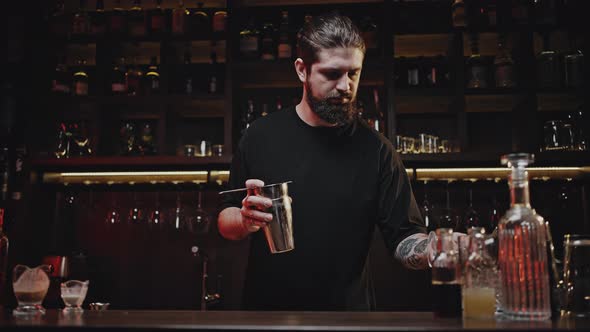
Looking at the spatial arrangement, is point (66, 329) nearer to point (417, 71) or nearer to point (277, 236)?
point (277, 236)

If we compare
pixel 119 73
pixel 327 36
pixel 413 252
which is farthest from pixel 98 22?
pixel 413 252

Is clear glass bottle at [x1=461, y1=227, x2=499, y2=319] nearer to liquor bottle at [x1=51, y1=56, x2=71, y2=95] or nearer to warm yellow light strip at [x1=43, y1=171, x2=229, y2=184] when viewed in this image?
warm yellow light strip at [x1=43, y1=171, x2=229, y2=184]

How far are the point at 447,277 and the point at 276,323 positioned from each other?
39cm

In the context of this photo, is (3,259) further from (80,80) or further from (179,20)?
(179,20)

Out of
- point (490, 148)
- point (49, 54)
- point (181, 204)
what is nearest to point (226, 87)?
point (181, 204)

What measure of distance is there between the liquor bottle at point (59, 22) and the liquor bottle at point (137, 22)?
0.39 metres

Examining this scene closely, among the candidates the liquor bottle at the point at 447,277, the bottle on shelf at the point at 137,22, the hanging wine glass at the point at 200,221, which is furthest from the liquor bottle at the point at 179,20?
the liquor bottle at the point at 447,277

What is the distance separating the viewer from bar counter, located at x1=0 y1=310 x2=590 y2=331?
100cm

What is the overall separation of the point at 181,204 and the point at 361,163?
75.0 inches

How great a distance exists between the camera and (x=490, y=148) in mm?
3564

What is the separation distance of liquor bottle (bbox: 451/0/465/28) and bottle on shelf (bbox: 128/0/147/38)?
5.92 feet

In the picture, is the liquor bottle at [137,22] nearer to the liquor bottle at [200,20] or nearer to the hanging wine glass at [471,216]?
the liquor bottle at [200,20]

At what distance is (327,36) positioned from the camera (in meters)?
1.84

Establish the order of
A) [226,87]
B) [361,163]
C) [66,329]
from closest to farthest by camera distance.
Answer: [66,329] → [361,163] → [226,87]
